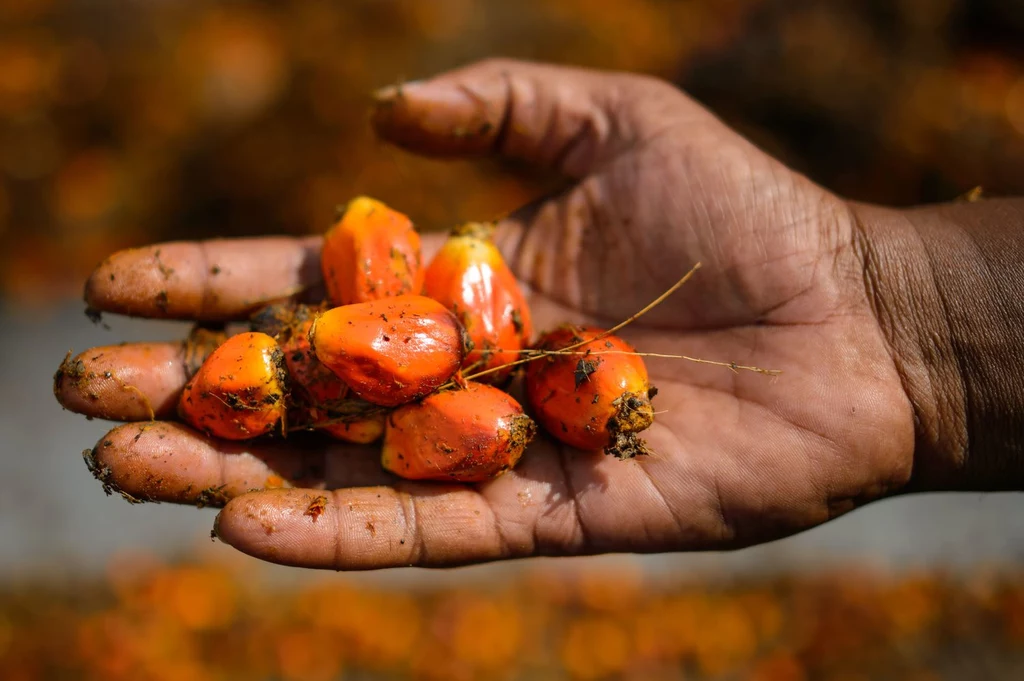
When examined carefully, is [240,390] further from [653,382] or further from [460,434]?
[653,382]

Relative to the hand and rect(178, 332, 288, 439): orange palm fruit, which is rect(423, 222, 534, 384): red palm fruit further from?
rect(178, 332, 288, 439): orange palm fruit

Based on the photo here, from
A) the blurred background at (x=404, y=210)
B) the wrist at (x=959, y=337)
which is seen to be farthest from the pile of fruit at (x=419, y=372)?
the blurred background at (x=404, y=210)

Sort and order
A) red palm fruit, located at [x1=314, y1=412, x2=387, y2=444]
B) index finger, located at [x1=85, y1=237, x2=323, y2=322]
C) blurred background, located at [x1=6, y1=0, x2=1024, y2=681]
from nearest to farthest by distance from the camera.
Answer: red palm fruit, located at [x1=314, y1=412, x2=387, y2=444] < index finger, located at [x1=85, y1=237, x2=323, y2=322] < blurred background, located at [x1=6, y1=0, x2=1024, y2=681]

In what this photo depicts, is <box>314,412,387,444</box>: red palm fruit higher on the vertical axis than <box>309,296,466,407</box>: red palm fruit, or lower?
lower

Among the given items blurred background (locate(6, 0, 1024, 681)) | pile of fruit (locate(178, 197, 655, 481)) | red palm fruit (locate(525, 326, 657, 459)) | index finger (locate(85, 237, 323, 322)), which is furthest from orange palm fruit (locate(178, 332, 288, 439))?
blurred background (locate(6, 0, 1024, 681))

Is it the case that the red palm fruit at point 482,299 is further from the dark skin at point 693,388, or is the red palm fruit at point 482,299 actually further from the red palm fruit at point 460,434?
the dark skin at point 693,388

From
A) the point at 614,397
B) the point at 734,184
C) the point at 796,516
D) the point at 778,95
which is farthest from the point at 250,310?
the point at 778,95

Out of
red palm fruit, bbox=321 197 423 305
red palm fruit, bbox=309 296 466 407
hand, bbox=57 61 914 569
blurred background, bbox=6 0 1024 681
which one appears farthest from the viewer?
blurred background, bbox=6 0 1024 681

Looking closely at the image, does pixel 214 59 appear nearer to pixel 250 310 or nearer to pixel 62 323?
pixel 62 323
